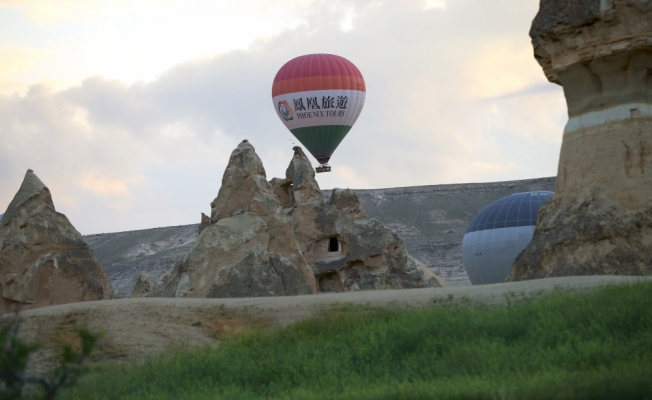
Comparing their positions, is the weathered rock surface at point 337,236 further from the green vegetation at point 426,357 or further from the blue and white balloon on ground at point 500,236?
the green vegetation at point 426,357

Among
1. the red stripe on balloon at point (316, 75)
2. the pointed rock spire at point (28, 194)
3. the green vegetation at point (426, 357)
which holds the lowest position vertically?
the green vegetation at point (426, 357)

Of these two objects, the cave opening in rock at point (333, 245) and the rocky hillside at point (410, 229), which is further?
the rocky hillside at point (410, 229)

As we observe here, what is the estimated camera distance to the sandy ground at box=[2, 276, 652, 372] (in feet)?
35.4

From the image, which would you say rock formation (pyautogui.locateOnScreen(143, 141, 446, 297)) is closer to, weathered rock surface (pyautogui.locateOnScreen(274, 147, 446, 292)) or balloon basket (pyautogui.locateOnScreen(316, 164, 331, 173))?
weathered rock surface (pyautogui.locateOnScreen(274, 147, 446, 292))

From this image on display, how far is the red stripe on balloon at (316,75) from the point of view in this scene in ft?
129

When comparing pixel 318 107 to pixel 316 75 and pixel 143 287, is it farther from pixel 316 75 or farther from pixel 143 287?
pixel 143 287

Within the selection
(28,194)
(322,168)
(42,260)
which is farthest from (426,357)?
(322,168)

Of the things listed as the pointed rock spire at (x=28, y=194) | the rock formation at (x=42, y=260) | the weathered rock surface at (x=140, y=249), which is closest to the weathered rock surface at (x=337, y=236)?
the pointed rock spire at (x=28, y=194)

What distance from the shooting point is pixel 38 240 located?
17.3 m

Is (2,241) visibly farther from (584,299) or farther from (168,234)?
(168,234)

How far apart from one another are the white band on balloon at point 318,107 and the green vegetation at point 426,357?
29.0 m

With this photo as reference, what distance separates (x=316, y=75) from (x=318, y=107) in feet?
4.34

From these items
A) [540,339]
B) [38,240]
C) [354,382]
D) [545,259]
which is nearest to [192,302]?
[354,382]

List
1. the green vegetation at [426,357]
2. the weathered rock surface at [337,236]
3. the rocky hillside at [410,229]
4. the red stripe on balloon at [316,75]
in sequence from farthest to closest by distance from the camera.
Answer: the rocky hillside at [410,229], the red stripe on balloon at [316,75], the weathered rock surface at [337,236], the green vegetation at [426,357]
